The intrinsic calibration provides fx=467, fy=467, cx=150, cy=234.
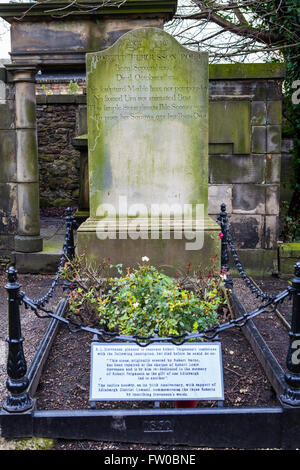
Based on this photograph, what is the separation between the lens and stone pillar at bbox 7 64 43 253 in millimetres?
6160

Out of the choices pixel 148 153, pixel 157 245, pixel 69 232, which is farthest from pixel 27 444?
pixel 148 153

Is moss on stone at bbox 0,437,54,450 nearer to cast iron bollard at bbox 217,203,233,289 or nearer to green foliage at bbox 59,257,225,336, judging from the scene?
green foliage at bbox 59,257,225,336

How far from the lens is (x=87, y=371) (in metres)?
3.38

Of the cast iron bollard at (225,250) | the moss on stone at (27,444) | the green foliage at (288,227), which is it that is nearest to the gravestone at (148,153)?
the cast iron bollard at (225,250)

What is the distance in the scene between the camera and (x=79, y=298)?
4074 mm

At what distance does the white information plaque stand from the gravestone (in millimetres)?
1709

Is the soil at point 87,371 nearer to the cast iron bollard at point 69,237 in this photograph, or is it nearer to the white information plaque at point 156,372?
the white information plaque at point 156,372

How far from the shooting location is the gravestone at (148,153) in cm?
439

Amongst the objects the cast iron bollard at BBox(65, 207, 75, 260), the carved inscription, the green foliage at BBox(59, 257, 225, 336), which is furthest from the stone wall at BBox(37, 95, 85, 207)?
the green foliage at BBox(59, 257, 225, 336)

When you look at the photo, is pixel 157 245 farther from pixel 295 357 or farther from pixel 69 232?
pixel 295 357

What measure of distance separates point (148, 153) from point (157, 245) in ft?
2.92

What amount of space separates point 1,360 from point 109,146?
2153 millimetres

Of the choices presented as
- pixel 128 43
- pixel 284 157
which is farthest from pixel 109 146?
pixel 284 157
